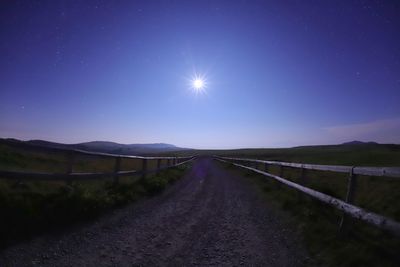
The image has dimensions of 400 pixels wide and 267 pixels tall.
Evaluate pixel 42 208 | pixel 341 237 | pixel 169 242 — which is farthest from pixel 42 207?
pixel 341 237

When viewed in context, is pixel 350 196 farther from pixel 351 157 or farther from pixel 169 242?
pixel 351 157

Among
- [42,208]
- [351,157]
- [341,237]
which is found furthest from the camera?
[351,157]

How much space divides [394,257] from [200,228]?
11.0 feet

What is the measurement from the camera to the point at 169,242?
15.4 ft

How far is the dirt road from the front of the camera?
3859 millimetres

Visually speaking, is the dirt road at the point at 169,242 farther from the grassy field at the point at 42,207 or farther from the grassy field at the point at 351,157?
the grassy field at the point at 351,157

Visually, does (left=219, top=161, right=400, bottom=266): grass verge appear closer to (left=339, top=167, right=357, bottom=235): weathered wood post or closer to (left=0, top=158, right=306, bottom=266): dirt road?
(left=339, top=167, right=357, bottom=235): weathered wood post

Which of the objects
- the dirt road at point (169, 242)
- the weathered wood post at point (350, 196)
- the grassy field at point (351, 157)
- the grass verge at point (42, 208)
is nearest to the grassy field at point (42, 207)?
the grass verge at point (42, 208)

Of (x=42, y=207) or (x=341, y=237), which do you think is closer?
(x=341, y=237)

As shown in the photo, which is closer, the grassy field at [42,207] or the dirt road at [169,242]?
the dirt road at [169,242]

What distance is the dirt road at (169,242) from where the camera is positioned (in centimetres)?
386

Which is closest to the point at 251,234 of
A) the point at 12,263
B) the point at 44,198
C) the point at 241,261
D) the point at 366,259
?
the point at 241,261

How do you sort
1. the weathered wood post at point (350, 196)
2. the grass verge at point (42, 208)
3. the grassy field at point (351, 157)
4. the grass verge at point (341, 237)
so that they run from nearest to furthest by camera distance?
the grass verge at point (341, 237) < the grass verge at point (42, 208) < the weathered wood post at point (350, 196) < the grassy field at point (351, 157)

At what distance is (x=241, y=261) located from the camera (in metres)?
4.02
